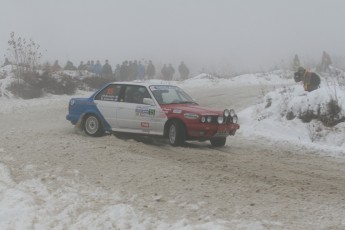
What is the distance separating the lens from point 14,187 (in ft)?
26.1

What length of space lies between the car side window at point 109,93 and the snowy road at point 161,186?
134 cm

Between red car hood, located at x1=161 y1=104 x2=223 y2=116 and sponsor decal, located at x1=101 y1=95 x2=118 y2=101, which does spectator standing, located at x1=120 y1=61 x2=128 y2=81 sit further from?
red car hood, located at x1=161 y1=104 x2=223 y2=116

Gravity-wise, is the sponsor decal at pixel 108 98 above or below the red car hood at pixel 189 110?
above

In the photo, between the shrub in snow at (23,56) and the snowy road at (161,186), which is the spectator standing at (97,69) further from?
the snowy road at (161,186)

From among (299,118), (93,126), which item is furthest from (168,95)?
(299,118)

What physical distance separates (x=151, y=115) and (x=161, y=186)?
4325 mm

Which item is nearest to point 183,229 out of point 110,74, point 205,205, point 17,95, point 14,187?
point 205,205

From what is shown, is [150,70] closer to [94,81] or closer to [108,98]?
[94,81]

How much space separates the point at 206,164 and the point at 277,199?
244 cm

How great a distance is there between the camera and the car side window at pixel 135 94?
12172 mm

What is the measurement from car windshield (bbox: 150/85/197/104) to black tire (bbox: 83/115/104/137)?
5.10 ft

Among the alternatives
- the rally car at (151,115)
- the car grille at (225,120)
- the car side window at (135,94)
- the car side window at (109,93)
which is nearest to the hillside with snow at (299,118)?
the car grille at (225,120)

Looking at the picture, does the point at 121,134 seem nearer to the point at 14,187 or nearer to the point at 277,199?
the point at 14,187

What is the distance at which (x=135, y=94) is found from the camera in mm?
12352
